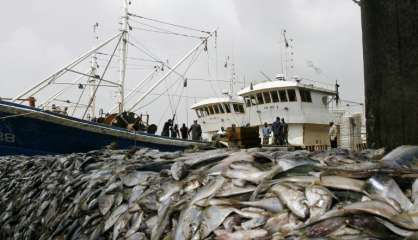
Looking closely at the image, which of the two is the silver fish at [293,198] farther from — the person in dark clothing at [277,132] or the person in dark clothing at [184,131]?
the person in dark clothing at [184,131]

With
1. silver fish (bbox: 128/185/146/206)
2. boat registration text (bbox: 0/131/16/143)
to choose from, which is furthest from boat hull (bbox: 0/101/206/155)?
silver fish (bbox: 128/185/146/206)

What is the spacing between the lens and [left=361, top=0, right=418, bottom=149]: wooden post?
3967mm

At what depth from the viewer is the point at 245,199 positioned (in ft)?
10.5

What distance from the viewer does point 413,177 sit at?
114 inches

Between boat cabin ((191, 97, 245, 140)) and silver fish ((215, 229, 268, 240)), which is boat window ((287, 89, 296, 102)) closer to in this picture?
boat cabin ((191, 97, 245, 140))

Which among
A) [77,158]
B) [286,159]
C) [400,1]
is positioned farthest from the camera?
[77,158]

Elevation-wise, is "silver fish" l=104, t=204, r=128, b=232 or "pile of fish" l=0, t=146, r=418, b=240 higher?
"pile of fish" l=0, t=146, r=418, b=240

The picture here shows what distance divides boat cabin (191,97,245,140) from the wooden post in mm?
31412

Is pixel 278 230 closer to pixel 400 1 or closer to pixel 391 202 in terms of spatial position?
pixel 391 202

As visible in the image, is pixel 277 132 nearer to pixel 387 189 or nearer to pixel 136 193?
pixel 136 193

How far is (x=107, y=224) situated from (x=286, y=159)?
5.23 feet

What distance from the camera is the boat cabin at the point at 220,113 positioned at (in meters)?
36.6

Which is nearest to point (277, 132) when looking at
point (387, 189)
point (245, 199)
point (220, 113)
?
point (220, 113)

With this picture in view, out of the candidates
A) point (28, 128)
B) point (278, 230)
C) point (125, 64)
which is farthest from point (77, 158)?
point (125, 64)
